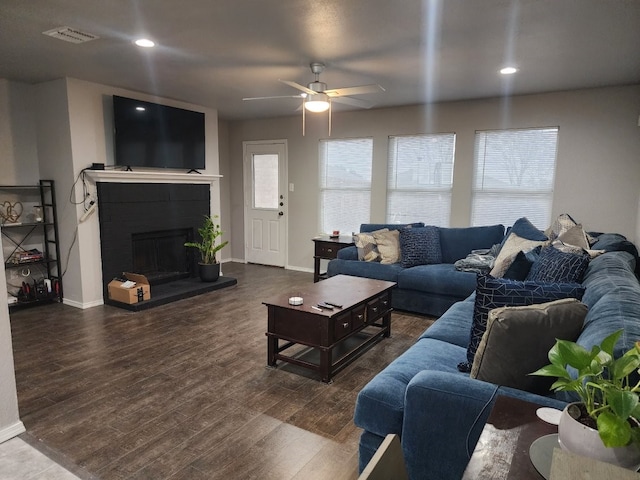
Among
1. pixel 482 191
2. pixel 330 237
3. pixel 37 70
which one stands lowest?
pixel 330 237

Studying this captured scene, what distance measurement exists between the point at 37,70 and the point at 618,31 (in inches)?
192

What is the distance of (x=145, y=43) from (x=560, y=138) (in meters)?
4.28

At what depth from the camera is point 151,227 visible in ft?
16.5

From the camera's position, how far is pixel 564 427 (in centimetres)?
100

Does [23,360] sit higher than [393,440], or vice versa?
[393,440]

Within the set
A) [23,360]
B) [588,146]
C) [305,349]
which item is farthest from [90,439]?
[588,146]

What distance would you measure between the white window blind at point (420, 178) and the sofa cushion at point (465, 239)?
59cm

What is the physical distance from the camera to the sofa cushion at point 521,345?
1.57 metres

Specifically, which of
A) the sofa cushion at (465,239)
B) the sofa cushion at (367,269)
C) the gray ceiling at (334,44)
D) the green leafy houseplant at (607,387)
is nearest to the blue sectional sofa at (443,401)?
the green leafy houseplant at (607,387)

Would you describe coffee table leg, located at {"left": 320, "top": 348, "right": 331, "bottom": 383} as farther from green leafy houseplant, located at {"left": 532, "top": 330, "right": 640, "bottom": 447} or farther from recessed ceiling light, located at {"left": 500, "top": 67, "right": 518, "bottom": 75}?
recessed ceiling light, located at {"left": 500, "top": 67, "right": 518, "bottom": 75}

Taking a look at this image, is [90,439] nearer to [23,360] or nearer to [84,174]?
[23,360]

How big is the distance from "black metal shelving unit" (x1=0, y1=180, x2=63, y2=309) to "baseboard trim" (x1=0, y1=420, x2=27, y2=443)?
2645mm

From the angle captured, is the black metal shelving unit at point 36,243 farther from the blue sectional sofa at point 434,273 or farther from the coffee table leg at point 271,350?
the blue sectional sofa at point 434,273

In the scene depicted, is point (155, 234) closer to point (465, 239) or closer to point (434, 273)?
point (434, 273)
